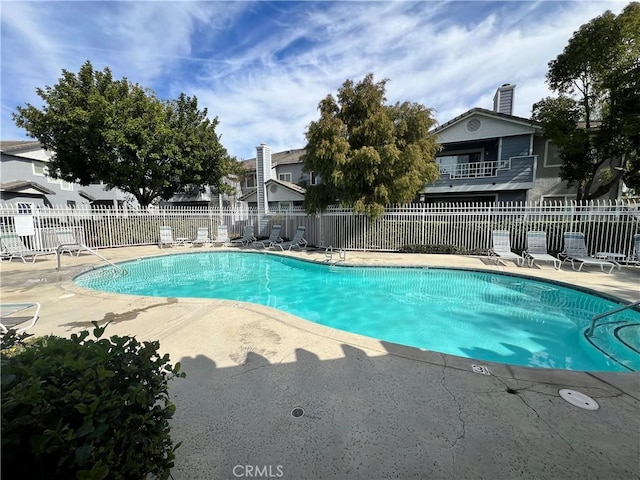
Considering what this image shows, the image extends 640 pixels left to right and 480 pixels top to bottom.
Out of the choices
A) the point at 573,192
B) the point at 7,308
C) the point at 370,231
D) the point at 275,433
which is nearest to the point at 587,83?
the point at 573,192

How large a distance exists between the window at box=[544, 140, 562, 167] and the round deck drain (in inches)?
686

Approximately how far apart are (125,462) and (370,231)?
39.6 feet

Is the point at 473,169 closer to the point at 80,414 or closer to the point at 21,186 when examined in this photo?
the point at 80,414

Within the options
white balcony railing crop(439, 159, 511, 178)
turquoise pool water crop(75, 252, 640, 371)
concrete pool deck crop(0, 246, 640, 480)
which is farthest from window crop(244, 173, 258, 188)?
concrete pool deck crop(0, 246, 640, 480)

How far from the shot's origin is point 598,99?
12.5 metres

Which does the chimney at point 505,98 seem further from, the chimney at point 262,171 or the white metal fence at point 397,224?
the chimney at point 262,171

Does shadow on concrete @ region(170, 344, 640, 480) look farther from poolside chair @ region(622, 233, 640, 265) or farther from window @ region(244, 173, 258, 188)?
window @ region(244, 173, 258, 188)

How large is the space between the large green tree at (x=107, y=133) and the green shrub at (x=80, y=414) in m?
14.9

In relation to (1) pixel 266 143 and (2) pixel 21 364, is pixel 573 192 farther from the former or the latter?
(2) pixel 21 364

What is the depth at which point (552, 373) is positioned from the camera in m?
3.05

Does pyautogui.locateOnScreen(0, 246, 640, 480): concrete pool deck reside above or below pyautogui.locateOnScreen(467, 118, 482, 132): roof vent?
below

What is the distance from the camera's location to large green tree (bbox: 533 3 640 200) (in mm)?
10383

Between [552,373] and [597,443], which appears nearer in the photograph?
[597,443]

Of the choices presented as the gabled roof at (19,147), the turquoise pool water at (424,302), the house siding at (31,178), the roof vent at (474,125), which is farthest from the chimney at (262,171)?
the gabled roof at (19,147)
